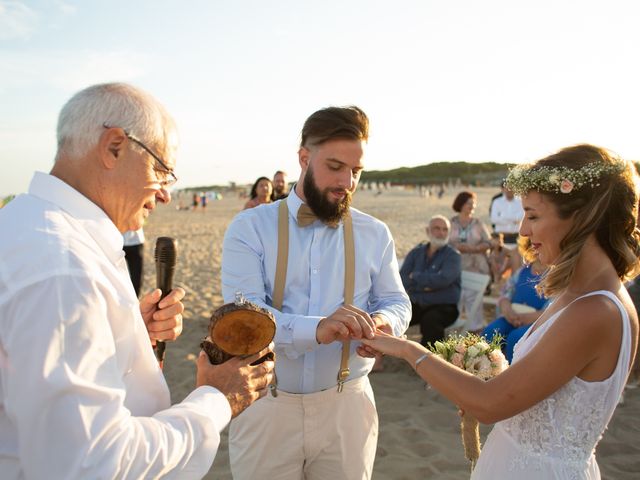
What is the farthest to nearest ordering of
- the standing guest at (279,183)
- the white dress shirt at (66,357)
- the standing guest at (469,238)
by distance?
the standing guest at (279,183)
the standing guest at (469,238)
the white dress shirt at (66,357)

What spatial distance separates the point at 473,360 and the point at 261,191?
6.30 m

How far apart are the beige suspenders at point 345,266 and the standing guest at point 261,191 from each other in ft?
18.5

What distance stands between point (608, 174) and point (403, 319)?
1.23 metres

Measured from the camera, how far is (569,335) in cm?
186

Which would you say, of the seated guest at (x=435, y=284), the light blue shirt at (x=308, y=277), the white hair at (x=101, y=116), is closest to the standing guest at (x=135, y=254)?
the seated guest at (x=435, y=284)

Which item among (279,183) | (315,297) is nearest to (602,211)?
(315,297)

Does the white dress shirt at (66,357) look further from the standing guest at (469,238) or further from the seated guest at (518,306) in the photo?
the standing guest at (469,238)

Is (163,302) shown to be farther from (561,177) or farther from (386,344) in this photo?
(561,177)

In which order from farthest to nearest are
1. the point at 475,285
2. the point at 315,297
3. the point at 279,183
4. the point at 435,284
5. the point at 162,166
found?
the point at 279,183, the point at 475,285, the point at 435,284, the point at 315,297, the point at 162,166

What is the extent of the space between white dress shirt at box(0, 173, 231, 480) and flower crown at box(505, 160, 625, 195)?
1.65 m

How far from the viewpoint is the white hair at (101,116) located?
1451mm

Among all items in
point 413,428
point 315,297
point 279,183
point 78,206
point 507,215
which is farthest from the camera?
point 507,215

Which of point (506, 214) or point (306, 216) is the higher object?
point (306, 216)

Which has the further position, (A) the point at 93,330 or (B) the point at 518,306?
(B) the point at 518,306
